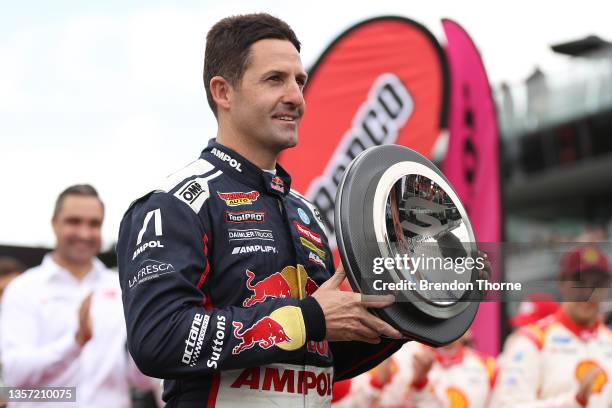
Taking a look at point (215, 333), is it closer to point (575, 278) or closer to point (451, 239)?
point (451, 239)

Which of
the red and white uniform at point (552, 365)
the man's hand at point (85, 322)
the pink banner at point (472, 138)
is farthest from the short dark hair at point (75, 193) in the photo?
the pink banner at point (472, 138)

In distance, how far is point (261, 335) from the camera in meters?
2.31

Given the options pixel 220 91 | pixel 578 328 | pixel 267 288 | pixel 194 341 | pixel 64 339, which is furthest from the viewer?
pixel 578 328

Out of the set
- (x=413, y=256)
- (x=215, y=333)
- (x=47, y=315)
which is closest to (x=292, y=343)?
(x=215, y=333)

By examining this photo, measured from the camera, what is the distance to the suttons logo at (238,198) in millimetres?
2561

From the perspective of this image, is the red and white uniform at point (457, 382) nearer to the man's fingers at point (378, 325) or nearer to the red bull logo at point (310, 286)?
the red bull logo at point (310, 286)

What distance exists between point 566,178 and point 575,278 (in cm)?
3155

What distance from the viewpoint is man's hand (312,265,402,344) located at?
91.4 inches

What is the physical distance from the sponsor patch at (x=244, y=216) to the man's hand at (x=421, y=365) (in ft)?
14.0

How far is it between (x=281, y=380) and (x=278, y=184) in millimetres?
574

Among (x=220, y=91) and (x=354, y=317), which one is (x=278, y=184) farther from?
(x=354, y=317)

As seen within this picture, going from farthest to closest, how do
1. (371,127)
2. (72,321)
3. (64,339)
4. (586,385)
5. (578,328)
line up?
(371,127) < (578,328) < (586,385) < (72,321) < (64,339)

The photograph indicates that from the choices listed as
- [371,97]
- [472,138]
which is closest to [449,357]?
[472,138]

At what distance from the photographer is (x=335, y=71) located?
347 inches
